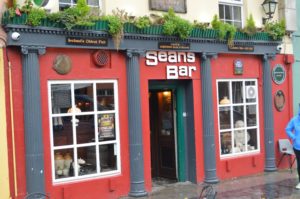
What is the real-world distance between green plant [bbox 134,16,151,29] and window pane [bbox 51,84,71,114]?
177cm

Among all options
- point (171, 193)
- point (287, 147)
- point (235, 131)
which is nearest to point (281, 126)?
point (287, 147)

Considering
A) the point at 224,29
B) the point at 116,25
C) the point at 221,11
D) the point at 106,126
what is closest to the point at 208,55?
the point at 224,29

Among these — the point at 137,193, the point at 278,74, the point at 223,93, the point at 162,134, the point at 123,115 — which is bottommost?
the point at 137,193

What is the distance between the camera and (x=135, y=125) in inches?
365

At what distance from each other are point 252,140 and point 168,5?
3.96 meters

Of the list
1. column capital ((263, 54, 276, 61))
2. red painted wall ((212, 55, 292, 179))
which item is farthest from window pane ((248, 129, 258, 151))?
column capital ((263, 54, 276, 61))

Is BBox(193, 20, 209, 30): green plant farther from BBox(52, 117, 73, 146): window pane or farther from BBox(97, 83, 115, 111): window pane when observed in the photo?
BBox(52, 117, 73, 146): window pane

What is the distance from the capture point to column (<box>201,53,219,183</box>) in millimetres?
10367

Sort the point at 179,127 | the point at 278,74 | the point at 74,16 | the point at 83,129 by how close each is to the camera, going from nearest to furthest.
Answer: the point at 74,16
the point at 83,129
the point at 179,127
the point at 278,74

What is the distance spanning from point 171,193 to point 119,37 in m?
3.30

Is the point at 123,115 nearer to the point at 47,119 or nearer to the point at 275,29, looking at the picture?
the point at 47,119

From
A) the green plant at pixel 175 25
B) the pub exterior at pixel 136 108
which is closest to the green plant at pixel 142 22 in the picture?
the pub exterior at pixel 136 108

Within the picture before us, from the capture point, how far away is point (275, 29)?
11.3 meters

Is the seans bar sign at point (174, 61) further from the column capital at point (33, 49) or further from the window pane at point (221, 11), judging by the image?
the column capital at point (33, 49)
